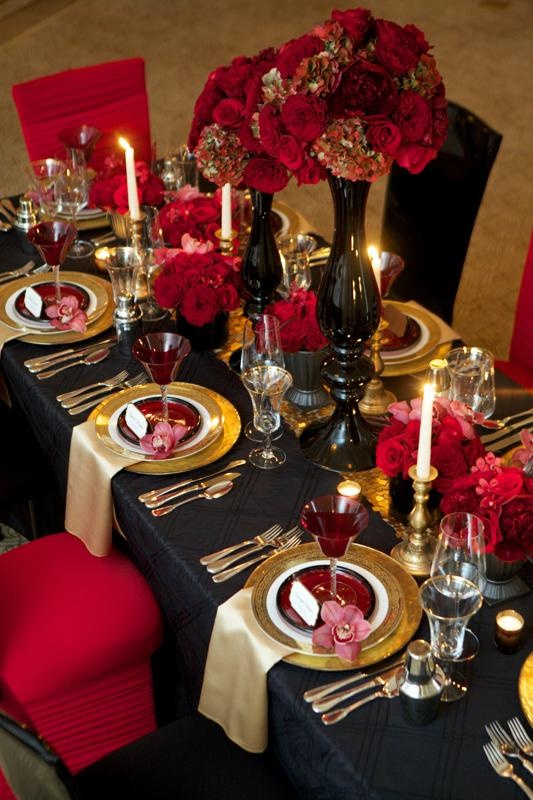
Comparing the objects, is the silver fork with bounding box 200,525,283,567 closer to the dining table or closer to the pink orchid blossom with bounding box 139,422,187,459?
the dining table

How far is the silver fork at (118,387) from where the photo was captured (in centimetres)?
201

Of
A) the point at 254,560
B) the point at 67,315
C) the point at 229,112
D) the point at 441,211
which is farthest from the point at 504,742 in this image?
the point at 441,211

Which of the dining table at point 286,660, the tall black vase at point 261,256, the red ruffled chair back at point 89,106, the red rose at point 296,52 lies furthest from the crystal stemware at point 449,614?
the red ruffled chair back at point 89,106

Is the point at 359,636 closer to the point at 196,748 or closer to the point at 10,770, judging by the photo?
the point at 196,748

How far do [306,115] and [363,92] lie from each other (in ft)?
0.31

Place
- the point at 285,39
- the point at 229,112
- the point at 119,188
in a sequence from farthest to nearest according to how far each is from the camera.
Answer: the point at 285,39 < the point at 119,188 < the point at 229,112

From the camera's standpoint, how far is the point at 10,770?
1.30 meters

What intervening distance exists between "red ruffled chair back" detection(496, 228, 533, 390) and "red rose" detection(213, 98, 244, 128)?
1.02 meters

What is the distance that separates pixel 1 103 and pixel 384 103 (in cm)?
471

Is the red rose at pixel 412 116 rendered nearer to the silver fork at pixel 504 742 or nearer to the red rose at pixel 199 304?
the red rose at pixel 199 304

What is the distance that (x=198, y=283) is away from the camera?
208 cm

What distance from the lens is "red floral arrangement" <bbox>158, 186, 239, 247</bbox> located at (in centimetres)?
233

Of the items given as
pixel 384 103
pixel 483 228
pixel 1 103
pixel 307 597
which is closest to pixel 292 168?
pixel 384 103

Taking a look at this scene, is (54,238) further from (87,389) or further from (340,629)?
(340,629)
